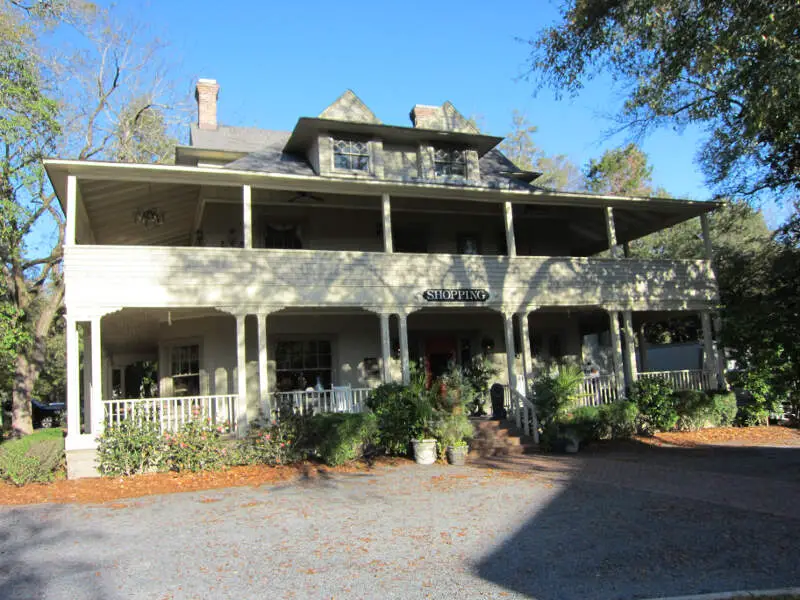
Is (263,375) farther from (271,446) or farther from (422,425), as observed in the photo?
(422,425)

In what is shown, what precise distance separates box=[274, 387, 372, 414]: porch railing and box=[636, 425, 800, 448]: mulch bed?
22.7 ft

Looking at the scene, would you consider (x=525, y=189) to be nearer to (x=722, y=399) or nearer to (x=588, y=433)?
(x=588, y=433)

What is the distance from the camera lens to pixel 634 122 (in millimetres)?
14953

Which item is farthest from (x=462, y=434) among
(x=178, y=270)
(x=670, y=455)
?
(x=178, y=270)

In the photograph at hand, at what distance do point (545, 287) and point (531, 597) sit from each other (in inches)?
472

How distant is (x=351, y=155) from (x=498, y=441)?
27.9ft

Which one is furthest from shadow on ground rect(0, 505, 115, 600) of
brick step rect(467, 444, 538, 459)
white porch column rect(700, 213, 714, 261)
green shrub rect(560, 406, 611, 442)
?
white porch column rect(700, 213, 714, 261)

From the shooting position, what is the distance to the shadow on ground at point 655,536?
5668 mm

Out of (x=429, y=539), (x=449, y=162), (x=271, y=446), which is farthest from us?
(x=449, y=162)

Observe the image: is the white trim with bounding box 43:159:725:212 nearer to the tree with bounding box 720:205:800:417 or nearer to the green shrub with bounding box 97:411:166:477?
the tree with bounding box 720:205:800:417

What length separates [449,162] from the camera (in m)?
18.2

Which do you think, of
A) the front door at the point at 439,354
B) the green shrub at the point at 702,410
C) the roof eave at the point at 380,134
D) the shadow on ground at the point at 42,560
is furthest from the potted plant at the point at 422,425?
the roof eave at the point at 380,134

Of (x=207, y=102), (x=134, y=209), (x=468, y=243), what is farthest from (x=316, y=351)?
(x=207, y=102)

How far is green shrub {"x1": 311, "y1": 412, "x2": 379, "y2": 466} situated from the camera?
478 inches
